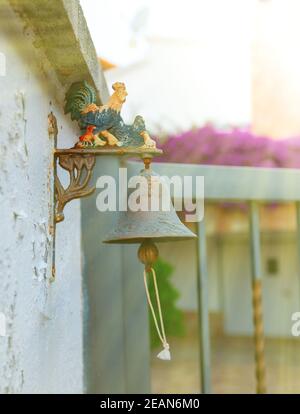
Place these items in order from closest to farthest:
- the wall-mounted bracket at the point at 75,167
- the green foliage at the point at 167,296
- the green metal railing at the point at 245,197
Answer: the wall-mounted bracket at the point at 75,167
the green metal railing at the point at 245,197
the green foliage at the point at 167,296

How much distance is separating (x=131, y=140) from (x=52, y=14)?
33 cm

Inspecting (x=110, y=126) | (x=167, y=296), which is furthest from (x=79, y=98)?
(x=167, y=296)

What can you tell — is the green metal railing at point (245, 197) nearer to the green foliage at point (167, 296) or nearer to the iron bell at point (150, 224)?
the iron bell at point (150, 224)

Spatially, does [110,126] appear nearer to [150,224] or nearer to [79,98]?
[79,98]

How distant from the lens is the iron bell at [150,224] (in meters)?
1.16

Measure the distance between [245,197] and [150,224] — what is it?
0.77 meters

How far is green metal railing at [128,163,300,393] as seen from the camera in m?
1.78

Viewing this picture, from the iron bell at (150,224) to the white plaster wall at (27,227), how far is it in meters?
0.15

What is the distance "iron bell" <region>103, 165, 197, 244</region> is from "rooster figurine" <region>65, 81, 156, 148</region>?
4.1 inches

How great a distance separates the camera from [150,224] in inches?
46.3

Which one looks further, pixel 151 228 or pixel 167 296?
pixel 167 296

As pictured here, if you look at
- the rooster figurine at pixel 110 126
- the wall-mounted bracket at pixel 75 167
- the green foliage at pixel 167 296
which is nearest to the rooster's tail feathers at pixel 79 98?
the rooster figurine at pixel 110 126

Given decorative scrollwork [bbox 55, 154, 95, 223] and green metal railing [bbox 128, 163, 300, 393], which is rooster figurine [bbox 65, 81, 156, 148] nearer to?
decorative scrollwork [bbox 55, 154, 95, 223]

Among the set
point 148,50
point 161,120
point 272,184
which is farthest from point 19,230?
point 148,50
